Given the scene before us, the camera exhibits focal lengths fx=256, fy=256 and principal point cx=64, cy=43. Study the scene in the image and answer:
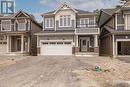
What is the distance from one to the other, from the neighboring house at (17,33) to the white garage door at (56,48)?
3786 millimetres

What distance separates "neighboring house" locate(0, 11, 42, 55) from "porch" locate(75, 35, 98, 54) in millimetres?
8776

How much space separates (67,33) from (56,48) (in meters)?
3.03

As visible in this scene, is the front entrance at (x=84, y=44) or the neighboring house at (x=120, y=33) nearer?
the neighboring house at (x=120, y=33)

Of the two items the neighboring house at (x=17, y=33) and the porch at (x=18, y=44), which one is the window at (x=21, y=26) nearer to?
the neighboring house at (x=17, y=33)

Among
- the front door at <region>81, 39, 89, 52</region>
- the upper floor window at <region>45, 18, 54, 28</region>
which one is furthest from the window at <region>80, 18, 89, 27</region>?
the upper floor window at <region>45, 18, 54, 28</region>

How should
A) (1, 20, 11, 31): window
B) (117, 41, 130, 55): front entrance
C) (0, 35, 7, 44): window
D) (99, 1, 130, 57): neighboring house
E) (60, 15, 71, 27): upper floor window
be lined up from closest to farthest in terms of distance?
(99, 1, 130, 57): neighboring house < (117, 41, 130, 55): front entrance < (60, 15, 71, 27): upper floor window < (0, 35, 7, 44): window < (1, 20, 11, 31): window

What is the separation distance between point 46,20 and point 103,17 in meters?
12.8

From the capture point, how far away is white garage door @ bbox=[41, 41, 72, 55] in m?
39.8

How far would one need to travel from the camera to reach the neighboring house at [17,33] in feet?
140

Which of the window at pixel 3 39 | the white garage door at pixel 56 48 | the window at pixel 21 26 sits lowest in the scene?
the white garage door at pixel 56 48

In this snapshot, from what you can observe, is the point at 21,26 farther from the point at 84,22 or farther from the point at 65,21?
the point at 84,22

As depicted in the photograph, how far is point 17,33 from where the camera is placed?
4219cm

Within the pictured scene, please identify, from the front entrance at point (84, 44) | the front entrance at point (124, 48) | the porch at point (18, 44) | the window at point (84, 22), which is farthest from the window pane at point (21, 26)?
the front entrance at point (124, 48)

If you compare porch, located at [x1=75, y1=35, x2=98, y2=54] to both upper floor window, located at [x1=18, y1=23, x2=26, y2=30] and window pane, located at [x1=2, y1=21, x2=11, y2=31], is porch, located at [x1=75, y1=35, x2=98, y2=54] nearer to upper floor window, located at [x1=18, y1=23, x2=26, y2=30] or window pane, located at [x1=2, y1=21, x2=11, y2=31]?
upper floor window, located at [x1=18, y1=23, x2=26, y2=30]
